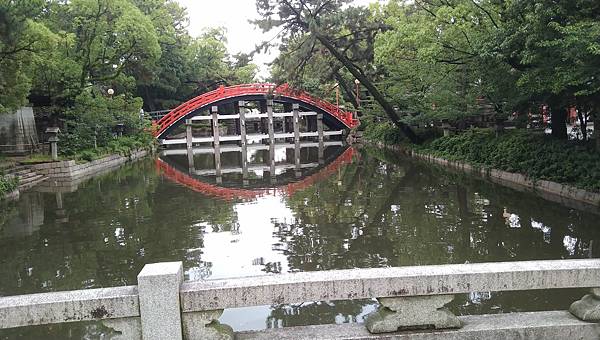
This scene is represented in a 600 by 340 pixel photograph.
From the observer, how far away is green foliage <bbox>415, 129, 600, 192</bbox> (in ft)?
36.6

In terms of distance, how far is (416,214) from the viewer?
1067 cm

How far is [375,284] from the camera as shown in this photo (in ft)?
10.9

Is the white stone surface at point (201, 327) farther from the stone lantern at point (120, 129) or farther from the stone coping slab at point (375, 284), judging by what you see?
the stone lantern at point (120, 129)

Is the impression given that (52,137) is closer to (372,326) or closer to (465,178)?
(465,178)

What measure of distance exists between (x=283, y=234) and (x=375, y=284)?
606cm

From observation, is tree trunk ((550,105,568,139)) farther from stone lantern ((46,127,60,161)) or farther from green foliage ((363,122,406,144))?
stone lantern ((46,127,60,161))

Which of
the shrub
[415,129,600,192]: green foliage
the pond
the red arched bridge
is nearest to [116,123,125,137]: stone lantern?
the red arched bridge

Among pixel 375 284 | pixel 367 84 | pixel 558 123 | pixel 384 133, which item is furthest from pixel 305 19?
pixel 375 284

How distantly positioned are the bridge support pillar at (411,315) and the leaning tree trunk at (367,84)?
16220 millimetres

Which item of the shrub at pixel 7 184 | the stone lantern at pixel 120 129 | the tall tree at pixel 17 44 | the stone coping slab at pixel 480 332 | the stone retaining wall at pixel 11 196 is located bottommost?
the stone coping slab at pixel 480 332

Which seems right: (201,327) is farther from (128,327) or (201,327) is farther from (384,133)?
(384,133)

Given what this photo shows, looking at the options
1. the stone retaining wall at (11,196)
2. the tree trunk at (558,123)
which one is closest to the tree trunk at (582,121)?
the tree trunk at (558,123)

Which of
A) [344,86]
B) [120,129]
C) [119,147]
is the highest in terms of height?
[344,86]

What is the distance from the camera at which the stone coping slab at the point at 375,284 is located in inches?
130
